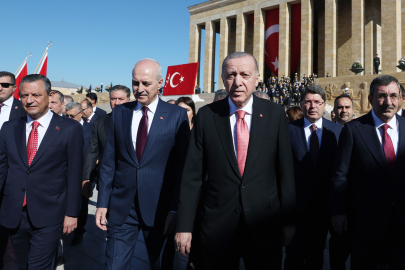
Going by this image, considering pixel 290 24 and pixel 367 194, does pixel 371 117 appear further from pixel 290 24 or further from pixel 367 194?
pixel 290 24

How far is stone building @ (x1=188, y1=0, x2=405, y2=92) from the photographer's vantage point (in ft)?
70.7

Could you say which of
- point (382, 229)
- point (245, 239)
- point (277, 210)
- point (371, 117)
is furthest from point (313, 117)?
point (245, 239)

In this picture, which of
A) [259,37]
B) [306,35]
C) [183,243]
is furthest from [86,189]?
[259,37]

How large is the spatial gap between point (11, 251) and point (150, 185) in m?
2.88

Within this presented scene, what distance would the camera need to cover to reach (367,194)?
8.38 ft

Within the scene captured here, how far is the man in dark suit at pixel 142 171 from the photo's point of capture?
251 centimetres

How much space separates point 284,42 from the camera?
1029 inches

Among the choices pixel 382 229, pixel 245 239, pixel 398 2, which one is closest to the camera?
pixel 245 239

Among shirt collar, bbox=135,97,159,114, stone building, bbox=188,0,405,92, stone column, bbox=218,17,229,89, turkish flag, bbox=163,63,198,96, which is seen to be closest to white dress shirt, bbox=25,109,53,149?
shirt collar, bbox=135,97,159,114

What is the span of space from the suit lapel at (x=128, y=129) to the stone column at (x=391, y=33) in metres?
22.7

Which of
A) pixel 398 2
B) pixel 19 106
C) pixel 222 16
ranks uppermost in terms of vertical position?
pixel 222 16

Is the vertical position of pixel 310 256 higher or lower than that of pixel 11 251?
higher

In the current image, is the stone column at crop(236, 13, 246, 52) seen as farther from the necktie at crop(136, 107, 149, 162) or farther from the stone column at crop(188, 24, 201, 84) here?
the necktie at crop(136, 107, 149, 162)

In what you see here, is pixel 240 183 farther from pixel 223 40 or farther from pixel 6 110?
pixel 223 40
